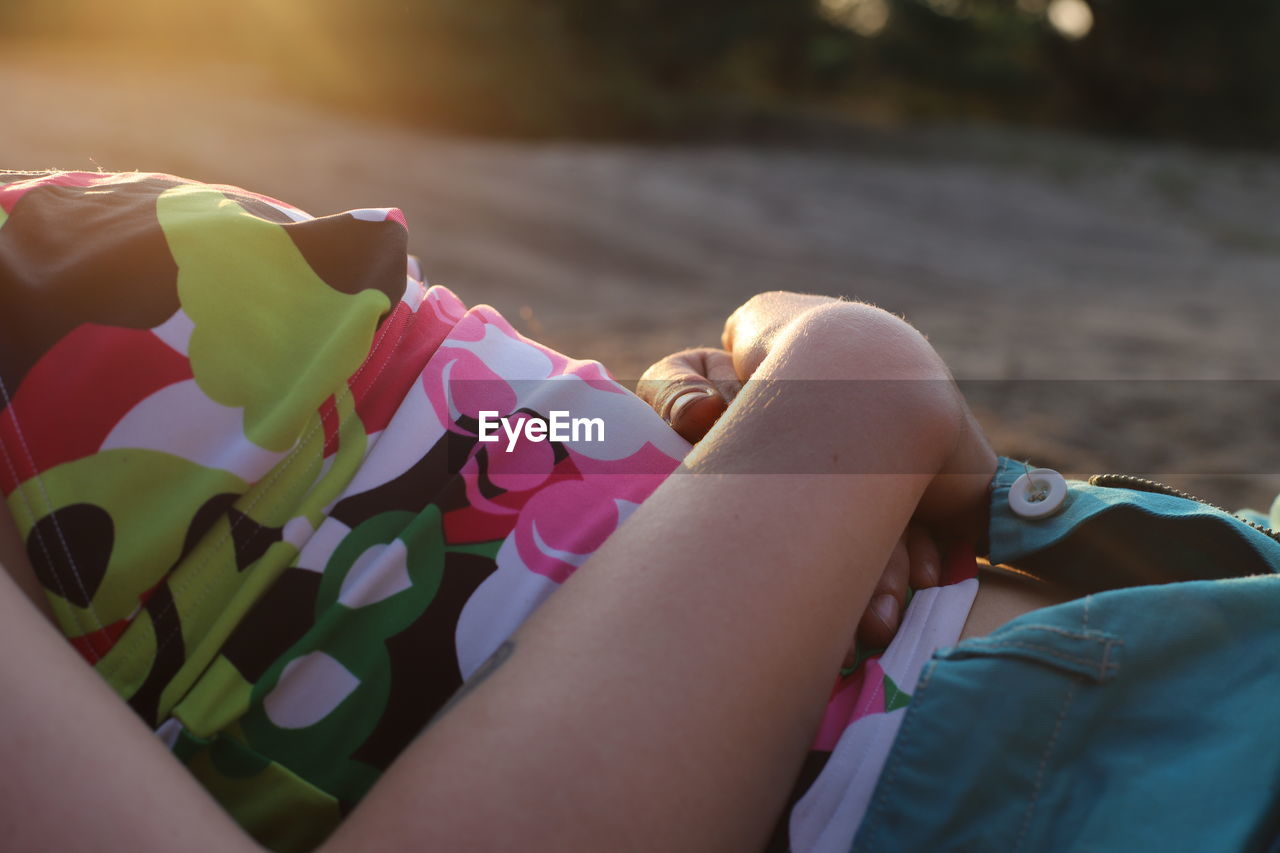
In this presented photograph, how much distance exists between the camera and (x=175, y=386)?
0.76m

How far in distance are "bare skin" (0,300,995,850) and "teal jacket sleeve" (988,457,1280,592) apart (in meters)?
0.22

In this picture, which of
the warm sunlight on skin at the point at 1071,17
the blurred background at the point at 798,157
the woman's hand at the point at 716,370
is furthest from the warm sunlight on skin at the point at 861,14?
the woman's hand at the point at 716,370

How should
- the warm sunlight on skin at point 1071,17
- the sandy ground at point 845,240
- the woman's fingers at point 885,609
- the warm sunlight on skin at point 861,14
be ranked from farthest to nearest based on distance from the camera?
the warm sunlight on skin at point 1071,17 → the warm sunlight on skin at point 861,14 → the sandy ground at point 845,240 → the woman's fingers at point 885,609

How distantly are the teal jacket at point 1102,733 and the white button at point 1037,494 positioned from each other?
208 millimetres

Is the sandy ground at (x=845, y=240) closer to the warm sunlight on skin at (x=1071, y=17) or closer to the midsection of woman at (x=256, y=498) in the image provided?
the midsection of woman at (x=256, y=498)

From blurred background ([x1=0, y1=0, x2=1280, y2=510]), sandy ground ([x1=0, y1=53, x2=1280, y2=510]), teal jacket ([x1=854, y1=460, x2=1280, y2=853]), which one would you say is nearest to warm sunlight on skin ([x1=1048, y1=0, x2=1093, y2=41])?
blurred background ([x1=0, y1=0, x2=1280, y2=510])

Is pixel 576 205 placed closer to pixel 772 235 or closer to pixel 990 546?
pixel 772 235

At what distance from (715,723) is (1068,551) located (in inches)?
21.2

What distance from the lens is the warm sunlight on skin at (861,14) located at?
15.0m

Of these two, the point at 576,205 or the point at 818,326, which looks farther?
the point at 576,205

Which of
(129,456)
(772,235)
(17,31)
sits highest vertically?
(129,456)

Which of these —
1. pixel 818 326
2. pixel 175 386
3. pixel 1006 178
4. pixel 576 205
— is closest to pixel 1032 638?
pixel 818 326

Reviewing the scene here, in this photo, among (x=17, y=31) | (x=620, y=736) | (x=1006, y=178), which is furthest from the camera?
(x=1006, y=178)

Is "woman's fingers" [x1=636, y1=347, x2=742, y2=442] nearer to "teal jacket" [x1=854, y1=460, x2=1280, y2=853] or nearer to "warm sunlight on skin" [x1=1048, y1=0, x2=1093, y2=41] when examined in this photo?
"teal jacket" [x1=854, y1=460, x2=1280, y2=853]
